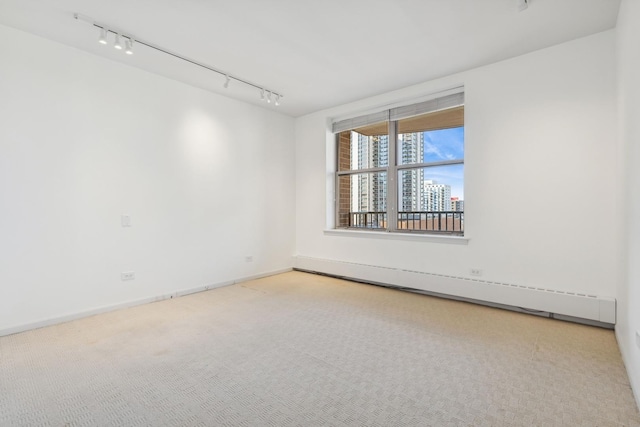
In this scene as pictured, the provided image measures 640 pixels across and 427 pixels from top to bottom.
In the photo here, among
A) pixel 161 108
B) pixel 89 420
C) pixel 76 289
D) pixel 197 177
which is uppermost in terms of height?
pixel 161 108

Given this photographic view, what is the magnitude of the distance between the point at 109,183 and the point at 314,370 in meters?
2.99

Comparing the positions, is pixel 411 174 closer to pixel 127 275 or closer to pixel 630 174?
pixel 630 174

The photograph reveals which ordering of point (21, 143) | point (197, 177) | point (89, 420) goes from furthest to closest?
point (197, 177)
point (21, 143)
point (89, 420)

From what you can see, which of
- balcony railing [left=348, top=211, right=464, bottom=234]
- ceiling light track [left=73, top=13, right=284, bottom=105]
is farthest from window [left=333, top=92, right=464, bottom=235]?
ceiling light track [left=73, top=13, right=284, bottom=105]

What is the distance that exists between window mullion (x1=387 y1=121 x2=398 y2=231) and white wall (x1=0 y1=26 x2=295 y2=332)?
2132 millimetres

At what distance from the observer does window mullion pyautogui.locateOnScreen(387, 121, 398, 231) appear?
15.0ft

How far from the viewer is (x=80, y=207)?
3.13 m

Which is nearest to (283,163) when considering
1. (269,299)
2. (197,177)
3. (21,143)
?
(197,177)

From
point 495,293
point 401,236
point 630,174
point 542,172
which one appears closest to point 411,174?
point 401,236

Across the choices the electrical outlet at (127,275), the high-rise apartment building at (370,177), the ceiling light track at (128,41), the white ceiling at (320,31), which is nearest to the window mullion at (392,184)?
the high-rise apartment building at (370,177)

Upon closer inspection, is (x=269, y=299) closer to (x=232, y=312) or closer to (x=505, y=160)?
(x=232, y=312)

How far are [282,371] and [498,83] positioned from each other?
372 centimetres

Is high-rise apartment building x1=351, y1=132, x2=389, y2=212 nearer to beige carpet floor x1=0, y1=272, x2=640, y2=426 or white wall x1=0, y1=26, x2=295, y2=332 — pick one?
white wall x1=0, y1=26, x2=295, y2=332

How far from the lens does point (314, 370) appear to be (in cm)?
210
